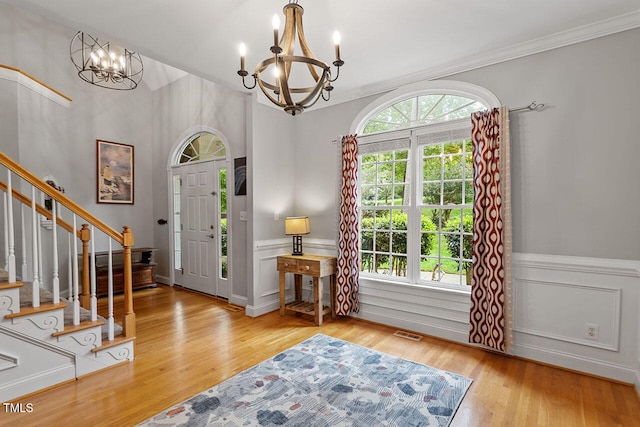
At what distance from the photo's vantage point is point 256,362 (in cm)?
265

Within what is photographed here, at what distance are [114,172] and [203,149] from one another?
1.62 metres

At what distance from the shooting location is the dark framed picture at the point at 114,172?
197 inches

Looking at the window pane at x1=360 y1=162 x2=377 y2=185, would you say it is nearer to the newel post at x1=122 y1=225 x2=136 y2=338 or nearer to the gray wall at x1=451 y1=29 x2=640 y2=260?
the gray wall at x1=451 y1=29 x2=640 y2=260

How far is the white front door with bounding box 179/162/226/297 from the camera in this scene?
4672 mm

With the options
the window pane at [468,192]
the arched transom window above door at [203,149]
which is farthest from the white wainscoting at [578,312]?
the arched transom window above door at [203,149]

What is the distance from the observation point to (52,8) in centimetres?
218

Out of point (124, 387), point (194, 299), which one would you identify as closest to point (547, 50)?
point (124, 387)

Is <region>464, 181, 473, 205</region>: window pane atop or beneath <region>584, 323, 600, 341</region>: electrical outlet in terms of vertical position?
atop

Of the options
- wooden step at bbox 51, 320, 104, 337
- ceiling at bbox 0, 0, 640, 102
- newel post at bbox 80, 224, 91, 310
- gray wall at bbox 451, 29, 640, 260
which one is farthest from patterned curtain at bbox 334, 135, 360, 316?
newel post at bbox 80, 224, 91, 310

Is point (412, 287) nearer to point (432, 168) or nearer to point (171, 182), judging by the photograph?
point (432, 168)

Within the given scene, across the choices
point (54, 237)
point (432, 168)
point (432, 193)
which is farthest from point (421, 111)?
point (54, 237)

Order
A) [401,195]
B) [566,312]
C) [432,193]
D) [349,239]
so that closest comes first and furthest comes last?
1. [566,312]
2. [432,193]
3. [401,195]
4. [349,239]

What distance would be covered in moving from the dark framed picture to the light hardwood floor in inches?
98.4

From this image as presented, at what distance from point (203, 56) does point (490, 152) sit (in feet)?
9.09
